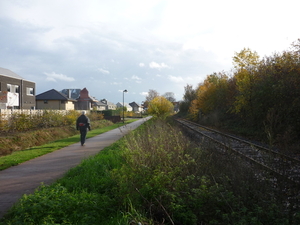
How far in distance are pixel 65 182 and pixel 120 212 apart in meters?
2.38

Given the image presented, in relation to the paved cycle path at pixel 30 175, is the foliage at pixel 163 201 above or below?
above

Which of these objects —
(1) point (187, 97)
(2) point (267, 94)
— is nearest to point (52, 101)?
(1) point (187, 97)

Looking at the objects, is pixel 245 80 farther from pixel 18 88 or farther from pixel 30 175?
pixel 18 88

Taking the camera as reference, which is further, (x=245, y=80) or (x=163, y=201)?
(x=245, y=80)

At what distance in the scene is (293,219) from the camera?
3.50 metres

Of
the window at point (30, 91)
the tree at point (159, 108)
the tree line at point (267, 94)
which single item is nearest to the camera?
the tree line at point (267, 94)

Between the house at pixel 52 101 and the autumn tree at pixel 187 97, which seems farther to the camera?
the autumn tree at pixel 187 97

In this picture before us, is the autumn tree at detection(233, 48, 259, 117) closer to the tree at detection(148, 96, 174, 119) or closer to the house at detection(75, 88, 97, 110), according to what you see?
the tree at detection(148, 96, 174, 119)

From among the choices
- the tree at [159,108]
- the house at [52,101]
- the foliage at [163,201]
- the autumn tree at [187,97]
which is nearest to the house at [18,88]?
the house at [52,101]

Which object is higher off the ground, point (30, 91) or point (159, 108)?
point (30, 91)

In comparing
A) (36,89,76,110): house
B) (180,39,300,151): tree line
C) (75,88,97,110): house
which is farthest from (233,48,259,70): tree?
(75,88,97,110): house

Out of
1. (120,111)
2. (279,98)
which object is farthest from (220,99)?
(120,111)

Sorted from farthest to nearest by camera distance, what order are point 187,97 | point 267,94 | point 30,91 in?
point 187,97 < point 30,91 < point 267,94

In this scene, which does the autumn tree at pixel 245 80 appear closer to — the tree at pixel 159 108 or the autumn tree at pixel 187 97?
the tree at pixel 159 108
